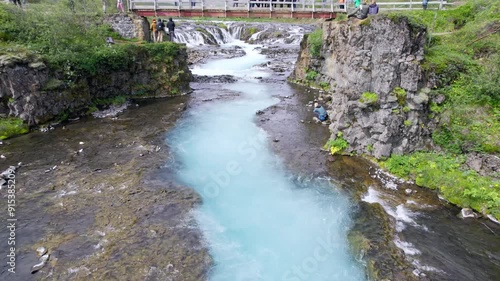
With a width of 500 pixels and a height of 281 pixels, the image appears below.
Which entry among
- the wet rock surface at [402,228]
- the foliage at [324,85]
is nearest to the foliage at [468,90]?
the wet rock surface at [402,228]

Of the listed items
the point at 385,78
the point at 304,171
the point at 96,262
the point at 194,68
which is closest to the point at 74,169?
the point at 96,262

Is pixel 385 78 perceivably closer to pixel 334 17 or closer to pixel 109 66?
pixel 334 17

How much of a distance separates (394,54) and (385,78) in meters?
1.17

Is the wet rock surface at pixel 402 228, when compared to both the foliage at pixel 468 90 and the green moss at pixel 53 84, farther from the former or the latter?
the green moss at pixel 53 84

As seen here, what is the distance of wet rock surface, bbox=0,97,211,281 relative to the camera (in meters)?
9.61

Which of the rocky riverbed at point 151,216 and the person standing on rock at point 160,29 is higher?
the person standing on rock at point 160,29

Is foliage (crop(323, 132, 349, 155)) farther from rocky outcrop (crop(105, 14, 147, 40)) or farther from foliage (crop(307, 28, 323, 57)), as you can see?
rocky outcrop (crop(105, 14, 147, 40))

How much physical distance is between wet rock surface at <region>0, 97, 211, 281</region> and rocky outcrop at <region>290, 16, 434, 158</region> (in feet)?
30.3

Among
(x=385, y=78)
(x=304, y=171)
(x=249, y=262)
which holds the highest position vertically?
(x=385, y=78)

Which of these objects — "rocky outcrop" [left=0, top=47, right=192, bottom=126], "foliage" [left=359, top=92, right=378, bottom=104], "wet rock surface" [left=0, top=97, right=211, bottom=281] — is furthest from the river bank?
"rocky outcrop" [left=0, top=47, right=192, bottom=126]

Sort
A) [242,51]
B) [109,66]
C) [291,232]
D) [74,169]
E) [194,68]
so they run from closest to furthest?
[291,232]
[74,169]
[109,66]
[194,68]
[242,51]

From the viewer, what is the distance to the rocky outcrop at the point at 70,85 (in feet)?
61.9

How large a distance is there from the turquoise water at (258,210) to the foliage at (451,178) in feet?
12.1

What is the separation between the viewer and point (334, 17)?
29.8 metres
